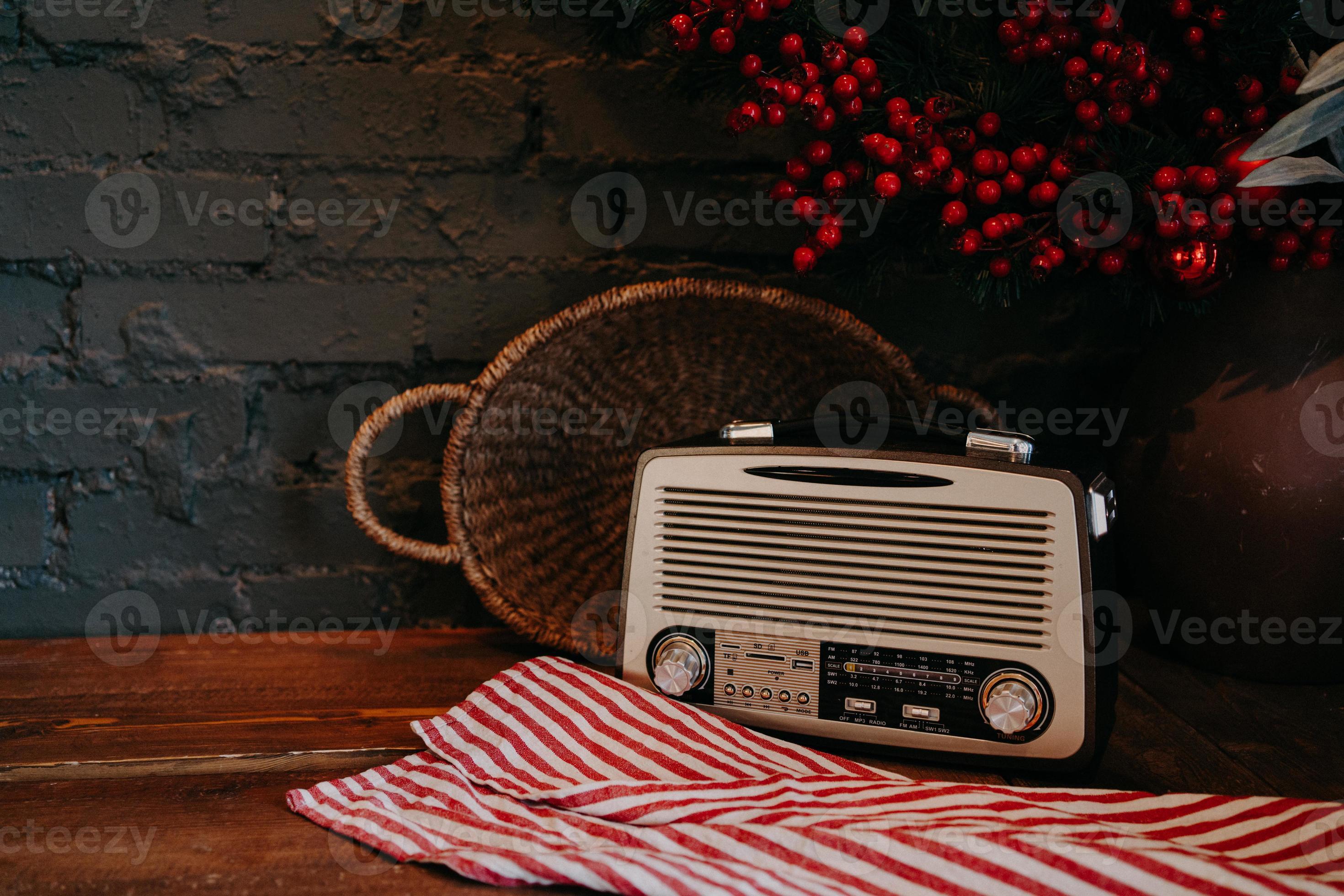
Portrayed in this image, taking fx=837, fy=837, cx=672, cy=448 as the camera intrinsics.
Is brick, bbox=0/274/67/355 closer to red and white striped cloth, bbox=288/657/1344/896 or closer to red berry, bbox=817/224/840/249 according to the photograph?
red and white striped cloth, bbox=288/657/1344/896

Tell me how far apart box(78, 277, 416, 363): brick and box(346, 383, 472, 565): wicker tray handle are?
15 centimetres

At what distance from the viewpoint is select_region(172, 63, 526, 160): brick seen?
0.99 m

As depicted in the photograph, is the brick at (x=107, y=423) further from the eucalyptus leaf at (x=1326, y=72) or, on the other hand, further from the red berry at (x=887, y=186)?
the eucalyptus leaf at (x=1326, y=72)

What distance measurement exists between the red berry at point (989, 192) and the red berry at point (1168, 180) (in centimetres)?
12

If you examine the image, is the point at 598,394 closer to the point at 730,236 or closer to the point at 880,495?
the point at 730,236

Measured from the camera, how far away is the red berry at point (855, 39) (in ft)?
2.31

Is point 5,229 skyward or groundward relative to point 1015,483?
skyward

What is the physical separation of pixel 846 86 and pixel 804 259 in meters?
0.15

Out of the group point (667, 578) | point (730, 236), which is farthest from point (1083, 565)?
point (730, 236)

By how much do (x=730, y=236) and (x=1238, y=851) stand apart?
2.56 ft

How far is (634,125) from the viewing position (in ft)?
3.34

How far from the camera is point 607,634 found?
918mm

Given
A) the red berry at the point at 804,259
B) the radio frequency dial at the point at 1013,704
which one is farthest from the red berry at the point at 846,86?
the radio frequency dial at the point at 1013,704

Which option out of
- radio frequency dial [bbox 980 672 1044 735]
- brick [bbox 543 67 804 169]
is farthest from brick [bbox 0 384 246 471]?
radio frequency dial [bbox 980 672 1044 735]
